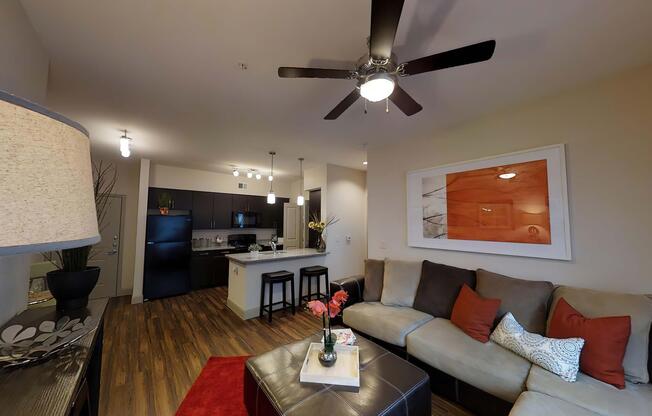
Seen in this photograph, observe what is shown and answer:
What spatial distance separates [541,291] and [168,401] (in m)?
3.30

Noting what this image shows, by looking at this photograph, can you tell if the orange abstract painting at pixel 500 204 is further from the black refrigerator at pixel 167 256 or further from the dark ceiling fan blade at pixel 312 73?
the black refrigerator at pixel 167 256

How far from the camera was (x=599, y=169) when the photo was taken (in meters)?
2.05

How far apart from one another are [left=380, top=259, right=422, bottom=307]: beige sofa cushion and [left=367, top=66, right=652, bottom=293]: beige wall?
0.69m

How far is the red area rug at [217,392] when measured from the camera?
1.89 metres

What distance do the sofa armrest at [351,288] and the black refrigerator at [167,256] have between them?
3359mm

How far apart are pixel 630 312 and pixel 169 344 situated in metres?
4.25

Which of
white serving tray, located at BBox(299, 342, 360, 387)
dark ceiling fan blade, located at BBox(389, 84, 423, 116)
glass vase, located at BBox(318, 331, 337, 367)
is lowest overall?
white serving tray, located at BBox(299, 342, 360, 387)

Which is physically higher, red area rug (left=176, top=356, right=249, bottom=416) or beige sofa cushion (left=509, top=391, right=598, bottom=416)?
beige sofa cushion (left=509, top=391, right=598, bottom=416)

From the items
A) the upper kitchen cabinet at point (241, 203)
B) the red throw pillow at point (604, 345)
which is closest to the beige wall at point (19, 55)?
the red throw pillow at point (604, 345)

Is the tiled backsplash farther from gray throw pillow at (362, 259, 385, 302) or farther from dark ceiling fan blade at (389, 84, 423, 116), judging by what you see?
dark ceiling fan blade at (389, 84, 423, 116)

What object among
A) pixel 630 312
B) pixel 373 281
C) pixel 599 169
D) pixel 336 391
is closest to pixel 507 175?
pixel 599 169

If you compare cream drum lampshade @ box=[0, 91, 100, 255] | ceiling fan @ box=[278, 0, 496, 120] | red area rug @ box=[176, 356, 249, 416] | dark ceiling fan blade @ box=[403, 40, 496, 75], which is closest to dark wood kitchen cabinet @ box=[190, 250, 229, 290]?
red area rug @ box=[176, 356, 249, 416]

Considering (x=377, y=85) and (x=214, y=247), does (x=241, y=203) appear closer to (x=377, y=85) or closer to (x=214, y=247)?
(x=214, y=247)

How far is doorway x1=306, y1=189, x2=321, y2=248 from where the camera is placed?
5352 mm
